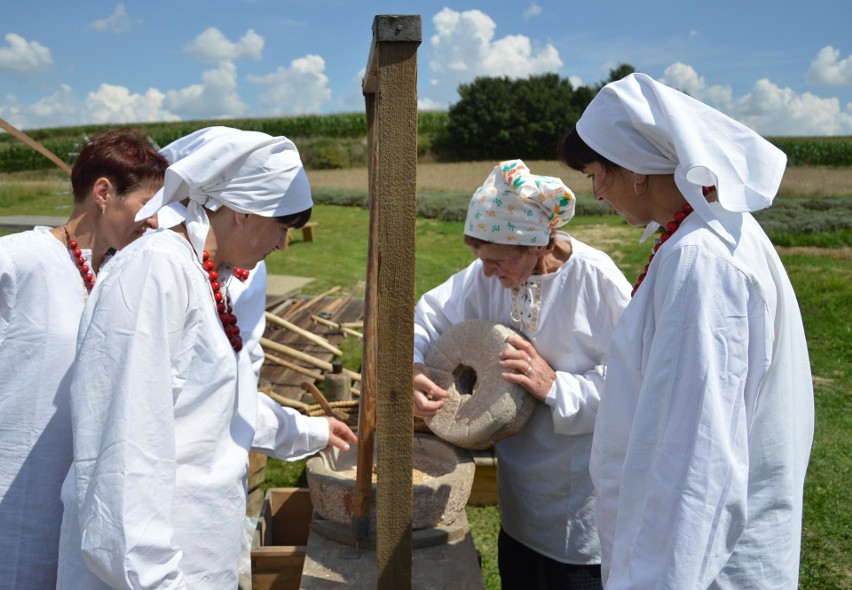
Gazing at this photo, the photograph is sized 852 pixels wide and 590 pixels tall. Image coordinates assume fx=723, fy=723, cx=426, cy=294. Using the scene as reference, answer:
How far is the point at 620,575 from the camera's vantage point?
163cm

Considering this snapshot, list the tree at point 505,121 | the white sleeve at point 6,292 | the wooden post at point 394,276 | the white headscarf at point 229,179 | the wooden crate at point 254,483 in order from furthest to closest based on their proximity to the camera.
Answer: the tree at point 505,121 → the wooden crate at point 254,483 → the white sleeve at point 6,292 → the white headscarf at point 229,179 → the wooden post at point 394,276

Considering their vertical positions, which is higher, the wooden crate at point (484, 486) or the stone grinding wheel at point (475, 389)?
the stone grinding wheel at point (475, 389)

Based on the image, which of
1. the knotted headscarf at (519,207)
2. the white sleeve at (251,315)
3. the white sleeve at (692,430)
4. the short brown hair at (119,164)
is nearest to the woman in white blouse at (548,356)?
the knotted headscarf at (519,207)

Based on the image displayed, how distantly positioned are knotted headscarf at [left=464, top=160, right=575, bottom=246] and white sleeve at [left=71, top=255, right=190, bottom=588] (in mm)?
1253

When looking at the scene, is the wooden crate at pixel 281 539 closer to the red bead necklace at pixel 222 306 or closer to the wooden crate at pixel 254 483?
the wooden crate at pixel 254 483

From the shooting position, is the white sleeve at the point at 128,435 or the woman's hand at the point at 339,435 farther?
the woman's hand at the point at 339,435

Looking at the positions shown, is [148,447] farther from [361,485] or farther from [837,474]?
[837,474]

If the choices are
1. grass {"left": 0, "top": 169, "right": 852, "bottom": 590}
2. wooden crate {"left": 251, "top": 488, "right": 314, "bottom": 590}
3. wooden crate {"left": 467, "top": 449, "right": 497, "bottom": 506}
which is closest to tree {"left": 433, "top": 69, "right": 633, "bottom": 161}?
grass {"left": 0, "top": 169, "right": 852, "bottom": 590}

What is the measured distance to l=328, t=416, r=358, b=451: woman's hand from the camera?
2814 mm

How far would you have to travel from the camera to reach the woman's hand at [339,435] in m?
2.81

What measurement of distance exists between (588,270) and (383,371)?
1.11 m

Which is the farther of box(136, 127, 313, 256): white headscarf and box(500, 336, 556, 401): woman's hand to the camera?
box(500, 336, 556, 401): woman's hand

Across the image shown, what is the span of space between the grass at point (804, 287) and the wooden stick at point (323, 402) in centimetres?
143

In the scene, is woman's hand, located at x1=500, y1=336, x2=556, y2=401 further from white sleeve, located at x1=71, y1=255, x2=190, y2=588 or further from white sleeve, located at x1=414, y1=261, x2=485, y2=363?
white sleeve, located at x1=71, y1=255, x2=190, y2=588
